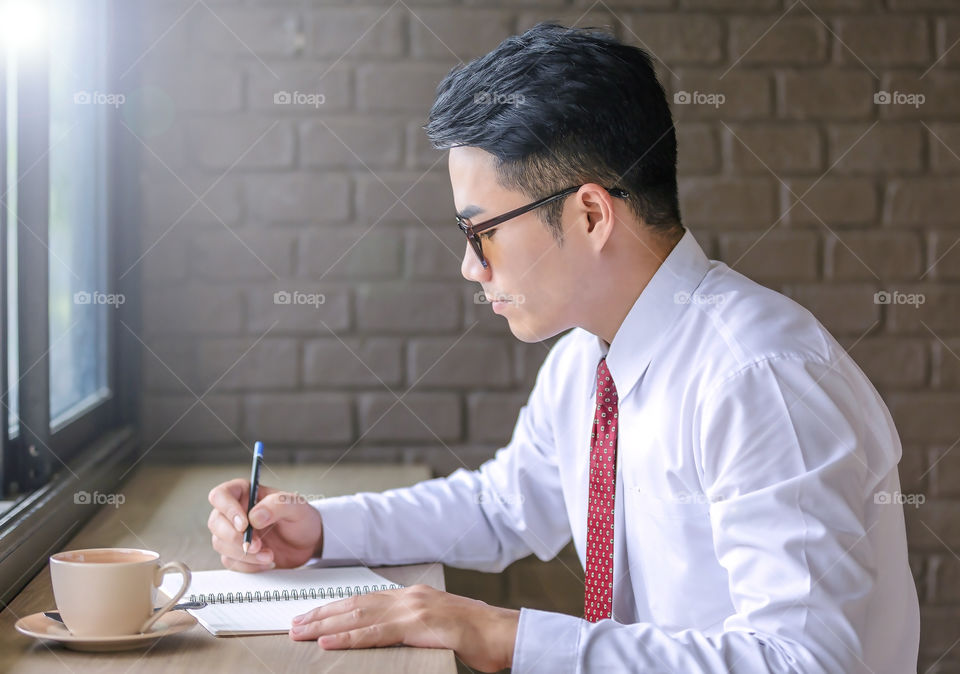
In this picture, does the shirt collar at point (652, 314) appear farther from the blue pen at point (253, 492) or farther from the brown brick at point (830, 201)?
the brown brick at point (830, 201)

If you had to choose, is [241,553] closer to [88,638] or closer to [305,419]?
[88,638]

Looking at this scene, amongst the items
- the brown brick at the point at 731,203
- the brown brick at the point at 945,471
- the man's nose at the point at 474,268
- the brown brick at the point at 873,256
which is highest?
the brown brick at the point at 731,203

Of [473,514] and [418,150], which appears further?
[418,150]

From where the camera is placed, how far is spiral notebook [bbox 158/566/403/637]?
89 cm

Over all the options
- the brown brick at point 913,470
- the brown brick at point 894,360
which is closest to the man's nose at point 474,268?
the brown brick at point 894,360

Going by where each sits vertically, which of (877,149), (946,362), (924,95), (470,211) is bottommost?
(946,362)

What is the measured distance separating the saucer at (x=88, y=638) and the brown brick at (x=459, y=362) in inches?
36.4

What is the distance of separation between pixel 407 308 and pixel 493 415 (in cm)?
26

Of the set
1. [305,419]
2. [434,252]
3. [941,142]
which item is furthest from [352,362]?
[941,142]

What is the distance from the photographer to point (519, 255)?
1080 mm

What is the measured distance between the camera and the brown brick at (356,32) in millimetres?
1710

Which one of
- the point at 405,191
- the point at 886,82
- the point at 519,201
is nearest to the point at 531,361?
the point at 405,191

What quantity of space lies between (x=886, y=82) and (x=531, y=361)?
86cm

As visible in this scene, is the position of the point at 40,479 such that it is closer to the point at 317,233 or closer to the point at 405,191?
the point at 317,233
